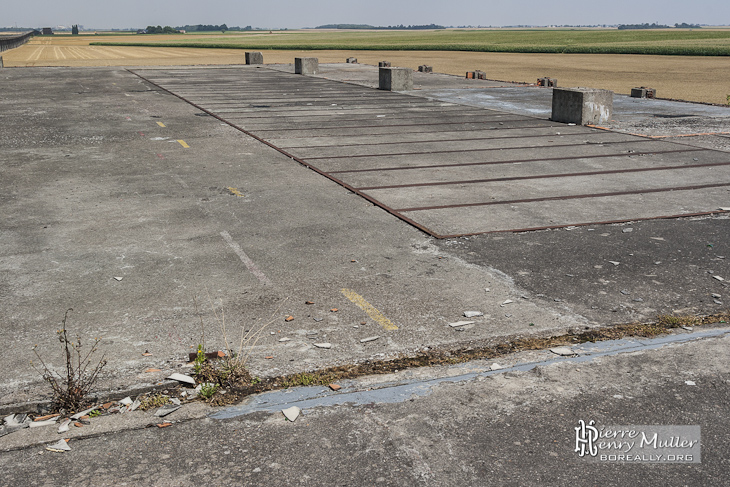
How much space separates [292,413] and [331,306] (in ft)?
6.04

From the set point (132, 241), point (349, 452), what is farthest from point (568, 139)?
point (349, 452)

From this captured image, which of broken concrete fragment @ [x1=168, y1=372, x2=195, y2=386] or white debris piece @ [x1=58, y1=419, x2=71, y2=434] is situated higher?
broken concrete fragment @ [x1=168, y1=372, x2=195, y2=386]

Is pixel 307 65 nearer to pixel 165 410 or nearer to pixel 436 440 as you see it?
pixel 165 410

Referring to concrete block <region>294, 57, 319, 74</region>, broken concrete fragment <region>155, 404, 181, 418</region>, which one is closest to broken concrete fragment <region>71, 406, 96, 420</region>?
broken concrete fragment <region>155, 404, 181, 418</region>

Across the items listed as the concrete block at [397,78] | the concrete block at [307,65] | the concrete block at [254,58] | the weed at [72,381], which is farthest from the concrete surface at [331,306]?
the concrete block at [254,58]

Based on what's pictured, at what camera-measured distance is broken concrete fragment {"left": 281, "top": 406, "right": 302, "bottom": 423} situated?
4.57m

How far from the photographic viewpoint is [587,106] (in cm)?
1778

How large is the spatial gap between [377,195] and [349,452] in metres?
6.92

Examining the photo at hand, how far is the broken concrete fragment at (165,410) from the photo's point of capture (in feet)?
15.1

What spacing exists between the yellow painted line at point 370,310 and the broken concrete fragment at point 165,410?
1993 millimetres

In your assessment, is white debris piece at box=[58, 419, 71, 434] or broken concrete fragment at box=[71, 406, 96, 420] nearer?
white debris piece at box=[58, 419, 71, 434]

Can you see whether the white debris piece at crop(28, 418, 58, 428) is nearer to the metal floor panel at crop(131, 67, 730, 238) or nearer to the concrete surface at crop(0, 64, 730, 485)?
the concrete surface at crop(0, 64, 730, 485)

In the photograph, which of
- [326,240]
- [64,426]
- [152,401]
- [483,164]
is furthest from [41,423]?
[483,164]

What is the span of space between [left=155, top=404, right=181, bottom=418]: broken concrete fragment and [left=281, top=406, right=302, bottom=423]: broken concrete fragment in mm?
767
